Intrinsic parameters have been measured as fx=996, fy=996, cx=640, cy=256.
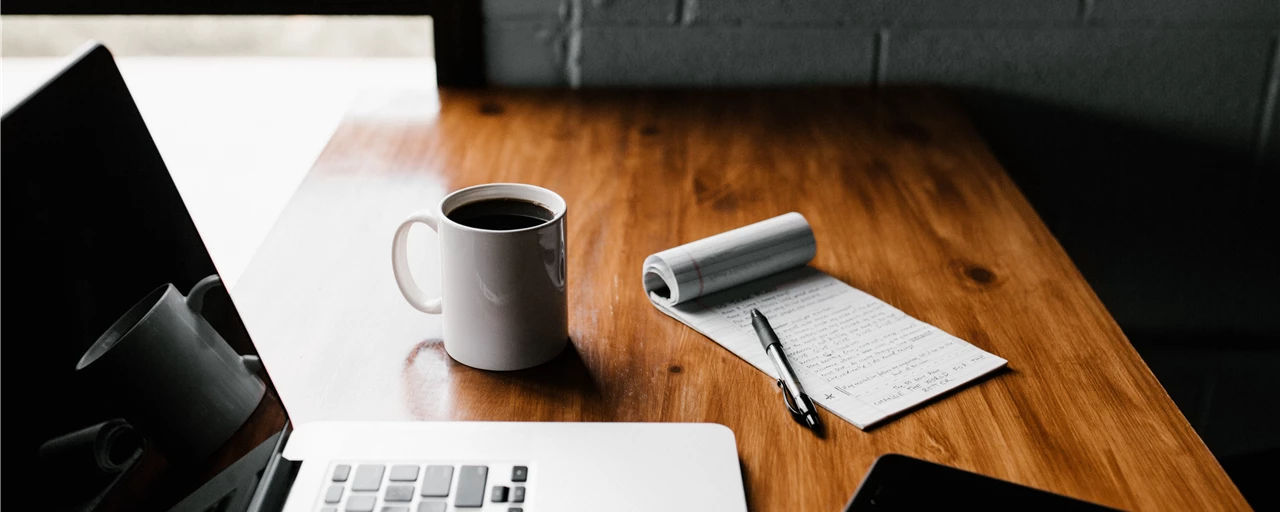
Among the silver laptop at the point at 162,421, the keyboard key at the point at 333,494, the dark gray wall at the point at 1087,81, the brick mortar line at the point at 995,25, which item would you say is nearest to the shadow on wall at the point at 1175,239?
the dark gray wall at the point at 1087,81

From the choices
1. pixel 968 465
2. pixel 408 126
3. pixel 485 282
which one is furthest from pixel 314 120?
pixel 968 465

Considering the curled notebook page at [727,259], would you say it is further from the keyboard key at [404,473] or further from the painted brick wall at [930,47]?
the painted brick wall at [930,47]

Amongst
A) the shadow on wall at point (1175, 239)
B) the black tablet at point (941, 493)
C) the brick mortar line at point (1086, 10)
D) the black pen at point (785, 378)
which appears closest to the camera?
the black tablet at point (941, 493)

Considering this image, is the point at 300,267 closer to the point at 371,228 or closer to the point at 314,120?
the point at 371,228

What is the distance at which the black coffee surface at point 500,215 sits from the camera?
0.70 m

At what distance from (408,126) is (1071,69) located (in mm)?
947

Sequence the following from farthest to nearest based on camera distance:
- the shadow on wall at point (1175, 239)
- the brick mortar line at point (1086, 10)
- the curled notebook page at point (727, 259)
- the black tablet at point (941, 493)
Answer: the shadow on wall at point (1175, 239) → the brick mortar line at point (1086, 10) → the curled notebook page at point (727, 259) → the black tablet at point (941, 493)

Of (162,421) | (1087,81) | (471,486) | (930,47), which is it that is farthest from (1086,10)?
(162,421)

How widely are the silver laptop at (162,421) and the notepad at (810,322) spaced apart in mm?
117

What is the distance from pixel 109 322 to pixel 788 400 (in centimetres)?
42

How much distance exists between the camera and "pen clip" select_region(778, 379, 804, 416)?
0.68 metres

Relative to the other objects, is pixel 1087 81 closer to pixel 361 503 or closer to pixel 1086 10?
pixel 1086 10

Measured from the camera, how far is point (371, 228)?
37.7 inches

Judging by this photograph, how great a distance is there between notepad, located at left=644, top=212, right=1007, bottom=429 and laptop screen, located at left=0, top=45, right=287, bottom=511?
13.7 inches
